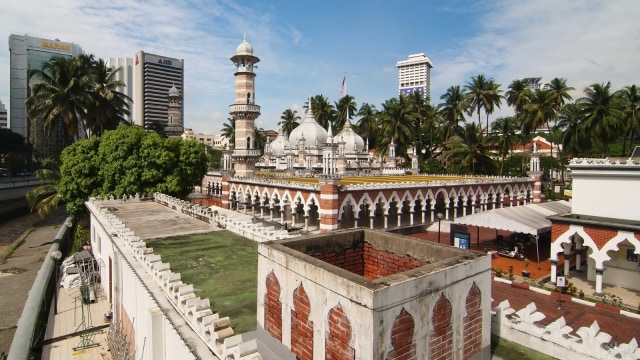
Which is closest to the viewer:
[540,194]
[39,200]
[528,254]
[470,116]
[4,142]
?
[528,254]

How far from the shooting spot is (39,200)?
3438 centimetres

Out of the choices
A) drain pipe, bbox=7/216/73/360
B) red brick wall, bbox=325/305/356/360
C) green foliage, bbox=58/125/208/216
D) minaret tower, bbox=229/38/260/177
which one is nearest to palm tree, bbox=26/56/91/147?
green foliage, bbox=58/125/208/216

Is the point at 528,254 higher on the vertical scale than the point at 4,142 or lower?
lower

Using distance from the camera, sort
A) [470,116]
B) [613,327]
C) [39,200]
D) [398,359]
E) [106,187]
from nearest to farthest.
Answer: [398,359] < [613,327] < [106,187] < [39,200] < [470,116]

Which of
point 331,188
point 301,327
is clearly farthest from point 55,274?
point 301,327

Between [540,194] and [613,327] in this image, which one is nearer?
[613,327]

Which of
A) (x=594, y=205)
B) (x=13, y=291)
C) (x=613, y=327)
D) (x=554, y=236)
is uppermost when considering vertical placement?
(x=594, y=205)

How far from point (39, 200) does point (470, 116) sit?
170ft

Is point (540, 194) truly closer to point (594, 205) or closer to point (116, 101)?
point (594, 205)

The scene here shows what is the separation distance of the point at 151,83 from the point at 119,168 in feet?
454

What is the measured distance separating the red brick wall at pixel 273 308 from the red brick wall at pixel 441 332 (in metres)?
2.36

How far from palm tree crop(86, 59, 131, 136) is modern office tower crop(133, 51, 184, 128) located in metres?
109

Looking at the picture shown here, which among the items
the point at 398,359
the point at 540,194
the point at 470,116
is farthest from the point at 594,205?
the point at 470,116

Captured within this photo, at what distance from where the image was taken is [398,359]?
490cm
